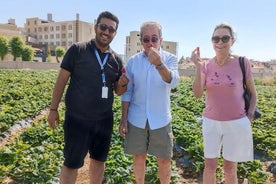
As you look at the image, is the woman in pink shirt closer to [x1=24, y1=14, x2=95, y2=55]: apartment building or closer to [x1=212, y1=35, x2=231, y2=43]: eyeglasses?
[x1=212, y1=35, x2=231, y2=43]: eyeglasses

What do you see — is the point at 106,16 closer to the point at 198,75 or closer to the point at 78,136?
the point at 198,75

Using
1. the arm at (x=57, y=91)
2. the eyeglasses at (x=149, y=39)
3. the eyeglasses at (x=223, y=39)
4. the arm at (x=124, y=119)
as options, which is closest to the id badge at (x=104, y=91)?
the arm at (x=124, y=119)

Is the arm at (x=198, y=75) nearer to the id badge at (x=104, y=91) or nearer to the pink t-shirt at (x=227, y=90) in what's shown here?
the pink t-shirt at (x=227, y=90)

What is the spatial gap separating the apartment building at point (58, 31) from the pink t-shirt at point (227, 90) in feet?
314

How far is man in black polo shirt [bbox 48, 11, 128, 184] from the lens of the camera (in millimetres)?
3682

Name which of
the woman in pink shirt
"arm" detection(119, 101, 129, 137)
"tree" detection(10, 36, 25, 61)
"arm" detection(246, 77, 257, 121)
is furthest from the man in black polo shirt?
"tree" detection(10, 36, 25, 61)

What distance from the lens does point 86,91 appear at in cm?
368

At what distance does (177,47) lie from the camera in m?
91.4

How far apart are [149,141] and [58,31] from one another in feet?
350

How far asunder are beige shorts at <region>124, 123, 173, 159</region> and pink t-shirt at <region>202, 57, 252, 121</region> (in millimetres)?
582

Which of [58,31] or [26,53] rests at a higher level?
[58,31]

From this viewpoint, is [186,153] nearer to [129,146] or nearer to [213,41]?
[129,146]

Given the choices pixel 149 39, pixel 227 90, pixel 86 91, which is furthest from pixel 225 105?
pixel 86 91

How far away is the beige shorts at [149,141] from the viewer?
3801 millimetres
